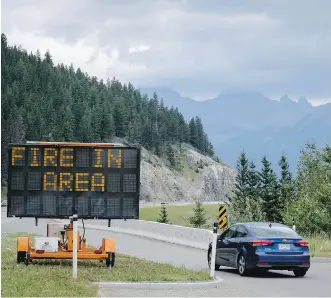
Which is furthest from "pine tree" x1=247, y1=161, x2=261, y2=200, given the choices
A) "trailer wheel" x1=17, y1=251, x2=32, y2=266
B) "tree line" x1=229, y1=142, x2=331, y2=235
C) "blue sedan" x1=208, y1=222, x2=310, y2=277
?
"trailer wheel" x1=17, y1=251, x2=32, y2=266

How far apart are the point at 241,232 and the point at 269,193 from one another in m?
90.2

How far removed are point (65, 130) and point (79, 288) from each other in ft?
556

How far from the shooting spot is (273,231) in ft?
71.8

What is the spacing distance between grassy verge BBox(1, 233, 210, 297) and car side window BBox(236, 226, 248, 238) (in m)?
2.21

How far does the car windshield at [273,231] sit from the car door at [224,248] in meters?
0.90

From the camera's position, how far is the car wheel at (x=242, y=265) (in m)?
21.3

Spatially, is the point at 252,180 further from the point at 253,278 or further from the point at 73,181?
the point at 73,181

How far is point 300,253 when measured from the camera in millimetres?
21172

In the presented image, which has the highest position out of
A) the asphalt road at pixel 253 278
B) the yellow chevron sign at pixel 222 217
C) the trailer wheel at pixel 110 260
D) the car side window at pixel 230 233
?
the yellow chevron sign at pixel 222 217

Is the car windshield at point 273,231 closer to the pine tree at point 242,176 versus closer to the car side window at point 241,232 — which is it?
the car side window at point 241,232

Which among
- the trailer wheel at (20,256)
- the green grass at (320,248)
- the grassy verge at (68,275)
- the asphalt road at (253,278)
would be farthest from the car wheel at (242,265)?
the green grass at (320,248)

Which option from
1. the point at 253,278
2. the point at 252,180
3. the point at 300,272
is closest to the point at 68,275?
the point at 253,278

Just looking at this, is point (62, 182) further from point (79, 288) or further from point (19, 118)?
point (19, 118)

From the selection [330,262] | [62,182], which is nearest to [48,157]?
[62,182]
